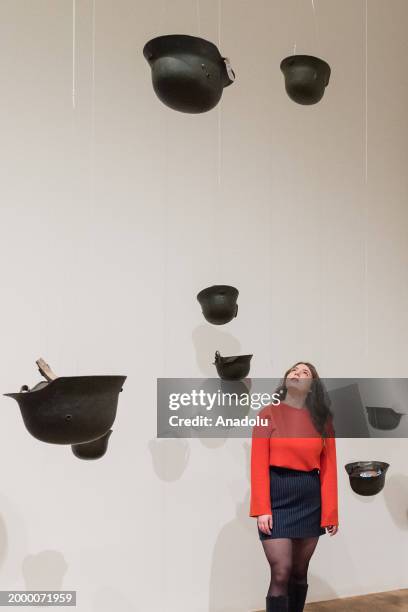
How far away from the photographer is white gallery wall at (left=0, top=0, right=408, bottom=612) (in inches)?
122

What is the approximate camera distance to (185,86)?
6.68ft

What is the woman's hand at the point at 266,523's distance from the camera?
279 centimetres

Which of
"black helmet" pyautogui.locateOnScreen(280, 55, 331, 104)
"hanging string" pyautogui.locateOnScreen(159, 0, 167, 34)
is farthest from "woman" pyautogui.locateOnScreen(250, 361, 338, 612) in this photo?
"hanging string" pyautogui.locateOnScreen(159, 0, 167, 34)

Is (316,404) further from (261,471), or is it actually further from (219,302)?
(219,302)

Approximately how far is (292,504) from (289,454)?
0.21 metres

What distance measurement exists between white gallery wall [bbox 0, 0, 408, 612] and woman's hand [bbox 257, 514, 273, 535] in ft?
2.12

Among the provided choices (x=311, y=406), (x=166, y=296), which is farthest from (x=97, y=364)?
(x=311, y=406)

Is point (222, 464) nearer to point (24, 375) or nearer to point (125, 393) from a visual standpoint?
point (125, 393)

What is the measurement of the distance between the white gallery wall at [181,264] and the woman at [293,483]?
1.95 feet

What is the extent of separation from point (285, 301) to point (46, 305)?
1.34 m

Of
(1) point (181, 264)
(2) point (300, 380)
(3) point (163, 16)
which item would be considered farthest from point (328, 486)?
(3) point (163, 16)

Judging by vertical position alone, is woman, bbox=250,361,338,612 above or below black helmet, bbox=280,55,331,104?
below

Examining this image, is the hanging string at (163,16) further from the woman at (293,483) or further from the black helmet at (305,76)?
the woman at (293,483)

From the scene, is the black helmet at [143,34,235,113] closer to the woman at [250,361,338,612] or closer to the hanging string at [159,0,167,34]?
the woman at [250,361,338,612]
